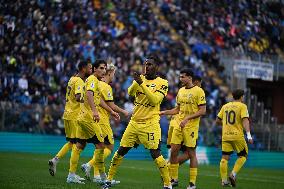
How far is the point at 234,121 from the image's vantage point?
1842 cm

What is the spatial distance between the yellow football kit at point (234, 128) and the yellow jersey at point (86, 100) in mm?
3751

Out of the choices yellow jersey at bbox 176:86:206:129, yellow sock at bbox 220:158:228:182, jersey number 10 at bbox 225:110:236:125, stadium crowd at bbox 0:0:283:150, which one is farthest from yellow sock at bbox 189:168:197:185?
stadium crowd at bbox 0:0:283:150

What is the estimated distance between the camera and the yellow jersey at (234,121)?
18.3 metres

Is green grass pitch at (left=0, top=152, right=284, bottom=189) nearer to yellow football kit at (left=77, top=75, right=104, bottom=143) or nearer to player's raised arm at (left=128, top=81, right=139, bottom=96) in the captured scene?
yellow football kit at (left=77, top=75, right=104, bottom=143)

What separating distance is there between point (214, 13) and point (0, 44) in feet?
45.4

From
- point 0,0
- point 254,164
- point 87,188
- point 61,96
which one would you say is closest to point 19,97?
point 61,96

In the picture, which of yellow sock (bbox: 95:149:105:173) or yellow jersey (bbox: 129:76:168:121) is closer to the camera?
yellow jersey (bbox: 129:76:168:121)

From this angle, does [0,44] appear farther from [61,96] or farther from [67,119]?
[67,119]

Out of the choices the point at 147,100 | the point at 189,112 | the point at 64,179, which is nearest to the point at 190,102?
the point at 189,112

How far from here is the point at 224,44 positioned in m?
38.4

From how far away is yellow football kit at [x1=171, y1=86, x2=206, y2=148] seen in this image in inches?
655

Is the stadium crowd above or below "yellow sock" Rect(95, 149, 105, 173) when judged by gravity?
above

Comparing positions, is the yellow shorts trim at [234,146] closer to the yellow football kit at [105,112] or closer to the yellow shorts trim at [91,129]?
the yellow football kit at [105,112]

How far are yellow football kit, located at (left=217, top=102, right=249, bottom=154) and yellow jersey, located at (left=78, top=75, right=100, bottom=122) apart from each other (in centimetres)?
375
